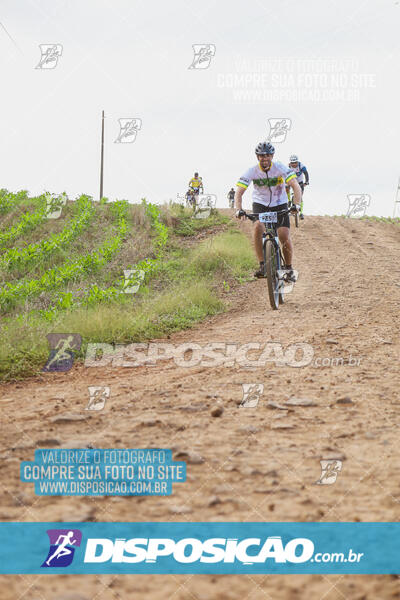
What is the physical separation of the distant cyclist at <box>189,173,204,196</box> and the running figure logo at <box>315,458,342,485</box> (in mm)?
22642

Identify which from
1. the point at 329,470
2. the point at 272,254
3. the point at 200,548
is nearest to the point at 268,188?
the point at 272,254

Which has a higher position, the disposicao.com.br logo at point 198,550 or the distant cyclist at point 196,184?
the distant cyclist at point 196,184

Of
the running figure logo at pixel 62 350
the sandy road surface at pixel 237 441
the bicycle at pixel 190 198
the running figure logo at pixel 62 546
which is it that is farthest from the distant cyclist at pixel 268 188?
the bicycle at pixel 190 198

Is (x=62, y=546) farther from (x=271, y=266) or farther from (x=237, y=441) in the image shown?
(x=271, y=266)

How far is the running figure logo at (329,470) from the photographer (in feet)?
10.1

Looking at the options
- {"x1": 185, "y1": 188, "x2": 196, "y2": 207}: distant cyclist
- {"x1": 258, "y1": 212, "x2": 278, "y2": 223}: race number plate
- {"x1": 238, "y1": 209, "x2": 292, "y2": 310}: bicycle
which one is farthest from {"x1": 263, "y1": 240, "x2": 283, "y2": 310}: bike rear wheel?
{"x1": 185, "y1": 188, "x2": 196, "y2": 207}: distant cyclist

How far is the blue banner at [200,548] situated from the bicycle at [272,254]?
6.41 m

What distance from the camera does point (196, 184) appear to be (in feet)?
82.5

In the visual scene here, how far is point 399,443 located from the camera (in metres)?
3.57

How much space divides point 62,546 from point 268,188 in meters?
7.55

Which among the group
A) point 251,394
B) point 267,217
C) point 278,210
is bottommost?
point 251,394

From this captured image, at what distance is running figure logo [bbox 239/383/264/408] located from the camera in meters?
4.50

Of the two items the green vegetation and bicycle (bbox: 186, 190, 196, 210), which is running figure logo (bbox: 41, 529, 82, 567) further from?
bicycle (bbox: 186, 190, 196, 210)

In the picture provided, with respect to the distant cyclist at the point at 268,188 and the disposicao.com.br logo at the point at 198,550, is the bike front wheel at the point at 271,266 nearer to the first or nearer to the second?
the distant cyclist at the point at 268,188
